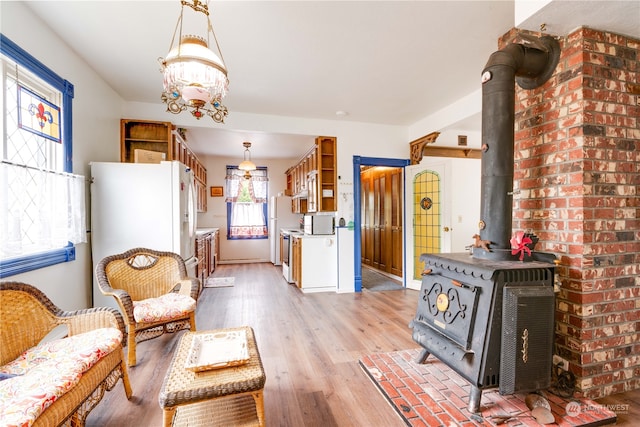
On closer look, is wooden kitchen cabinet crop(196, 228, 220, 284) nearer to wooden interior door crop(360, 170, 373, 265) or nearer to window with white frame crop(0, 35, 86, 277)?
window with white frame crop(0, 35, 86, 277)

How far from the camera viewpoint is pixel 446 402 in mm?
1728

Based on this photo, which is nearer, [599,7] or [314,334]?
[599,7]

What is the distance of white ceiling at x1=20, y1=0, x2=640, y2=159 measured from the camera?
2.02 m

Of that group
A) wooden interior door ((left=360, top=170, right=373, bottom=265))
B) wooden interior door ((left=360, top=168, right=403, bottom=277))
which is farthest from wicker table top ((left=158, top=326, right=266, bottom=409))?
wooden interior door ((left=360, top=170, right=373, bottom=265))

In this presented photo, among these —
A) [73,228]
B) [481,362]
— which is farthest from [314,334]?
[73,228]

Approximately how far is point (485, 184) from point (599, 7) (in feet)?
3.66

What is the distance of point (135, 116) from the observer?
12.3 feet

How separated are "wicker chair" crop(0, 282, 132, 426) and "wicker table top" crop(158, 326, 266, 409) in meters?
0.38

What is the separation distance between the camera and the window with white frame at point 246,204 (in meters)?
7.12

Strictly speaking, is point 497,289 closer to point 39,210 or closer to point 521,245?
point 521,245

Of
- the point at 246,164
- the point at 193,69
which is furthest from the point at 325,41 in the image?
the point at 246,164

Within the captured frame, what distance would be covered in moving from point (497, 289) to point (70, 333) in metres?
2.49

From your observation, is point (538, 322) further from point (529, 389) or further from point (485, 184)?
point (485, 184)

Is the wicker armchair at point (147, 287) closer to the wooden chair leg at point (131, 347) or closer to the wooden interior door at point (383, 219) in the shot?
the wooden chair leg at point (131, 347)
